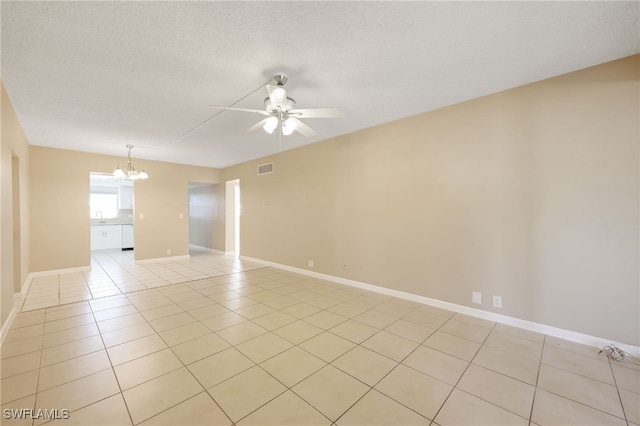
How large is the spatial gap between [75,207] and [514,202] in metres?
7.99

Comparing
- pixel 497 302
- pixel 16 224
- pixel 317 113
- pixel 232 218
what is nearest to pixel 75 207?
pixel 16 224

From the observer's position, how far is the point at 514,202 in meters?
2.83

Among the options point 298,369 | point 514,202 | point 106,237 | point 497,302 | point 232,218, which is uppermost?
point 514,202

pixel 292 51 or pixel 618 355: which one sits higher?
pixel 292 51

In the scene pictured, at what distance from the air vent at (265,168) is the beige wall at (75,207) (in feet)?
8.59

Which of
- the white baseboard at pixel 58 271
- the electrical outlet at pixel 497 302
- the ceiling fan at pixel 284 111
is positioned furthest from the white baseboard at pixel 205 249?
the electrical outlet at pixel 497 302

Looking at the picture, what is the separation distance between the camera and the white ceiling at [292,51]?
1.75m

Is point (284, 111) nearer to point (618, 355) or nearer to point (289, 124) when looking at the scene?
point (289, 124)

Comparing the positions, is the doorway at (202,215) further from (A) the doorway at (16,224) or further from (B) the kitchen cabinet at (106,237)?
(A) the doorway at (16,224)

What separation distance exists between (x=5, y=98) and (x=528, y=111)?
5.89 metres

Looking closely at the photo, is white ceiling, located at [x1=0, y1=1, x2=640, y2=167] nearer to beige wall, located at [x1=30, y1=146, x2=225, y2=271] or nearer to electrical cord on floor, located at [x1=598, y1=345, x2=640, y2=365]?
A: beige wall, located at [x1=30, y1=146, x2=225, y2=271]

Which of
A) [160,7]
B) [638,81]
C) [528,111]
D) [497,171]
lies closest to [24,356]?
[160,7]

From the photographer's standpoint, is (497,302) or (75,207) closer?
(497,302)

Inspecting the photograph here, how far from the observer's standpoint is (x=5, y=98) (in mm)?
2809
